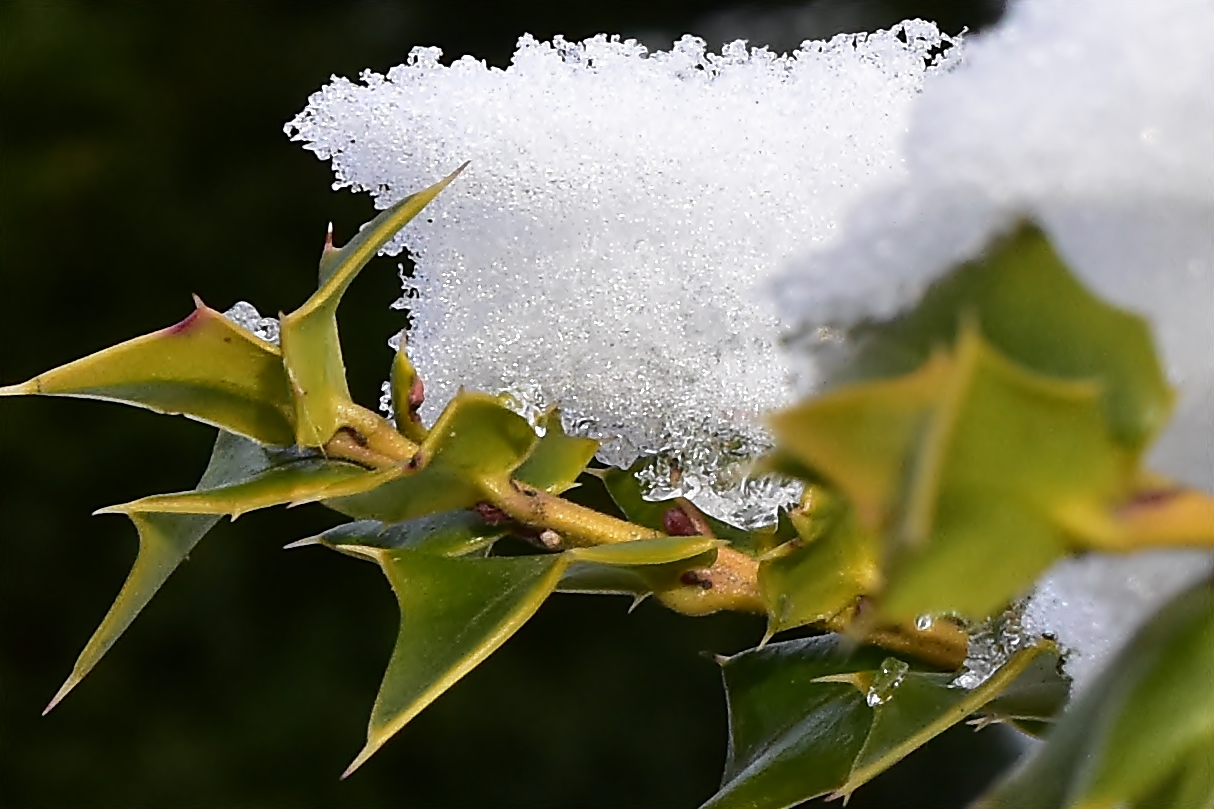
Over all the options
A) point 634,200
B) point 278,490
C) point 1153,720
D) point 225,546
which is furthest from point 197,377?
point 225,546

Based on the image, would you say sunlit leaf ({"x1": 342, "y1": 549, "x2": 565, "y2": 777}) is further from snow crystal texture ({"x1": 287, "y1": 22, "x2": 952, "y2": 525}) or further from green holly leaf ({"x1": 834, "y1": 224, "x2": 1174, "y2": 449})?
green holly leaf ({"x1": 834, "y1": 224, "x2": 1174, "y2": 449})

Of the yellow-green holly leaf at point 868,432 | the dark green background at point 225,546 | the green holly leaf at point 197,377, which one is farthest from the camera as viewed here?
the dark green background at point 225,546

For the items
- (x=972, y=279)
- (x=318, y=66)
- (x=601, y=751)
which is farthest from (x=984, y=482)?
(x=318, y=66)

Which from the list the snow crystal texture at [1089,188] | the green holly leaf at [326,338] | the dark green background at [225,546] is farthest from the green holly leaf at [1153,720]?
the dark green background at [225,546]

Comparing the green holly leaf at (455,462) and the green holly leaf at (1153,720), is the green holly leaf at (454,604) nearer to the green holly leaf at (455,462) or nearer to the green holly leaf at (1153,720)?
the green holly leaf at (455,462)

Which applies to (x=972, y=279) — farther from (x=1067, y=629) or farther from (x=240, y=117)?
(x=240, y=117)

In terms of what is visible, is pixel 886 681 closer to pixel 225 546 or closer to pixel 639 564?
pixel 639 564

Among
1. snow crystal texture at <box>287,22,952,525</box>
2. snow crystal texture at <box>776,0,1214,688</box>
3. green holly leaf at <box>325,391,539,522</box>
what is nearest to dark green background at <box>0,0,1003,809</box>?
snow crystal texture at <box>287,22,952,525</box>
